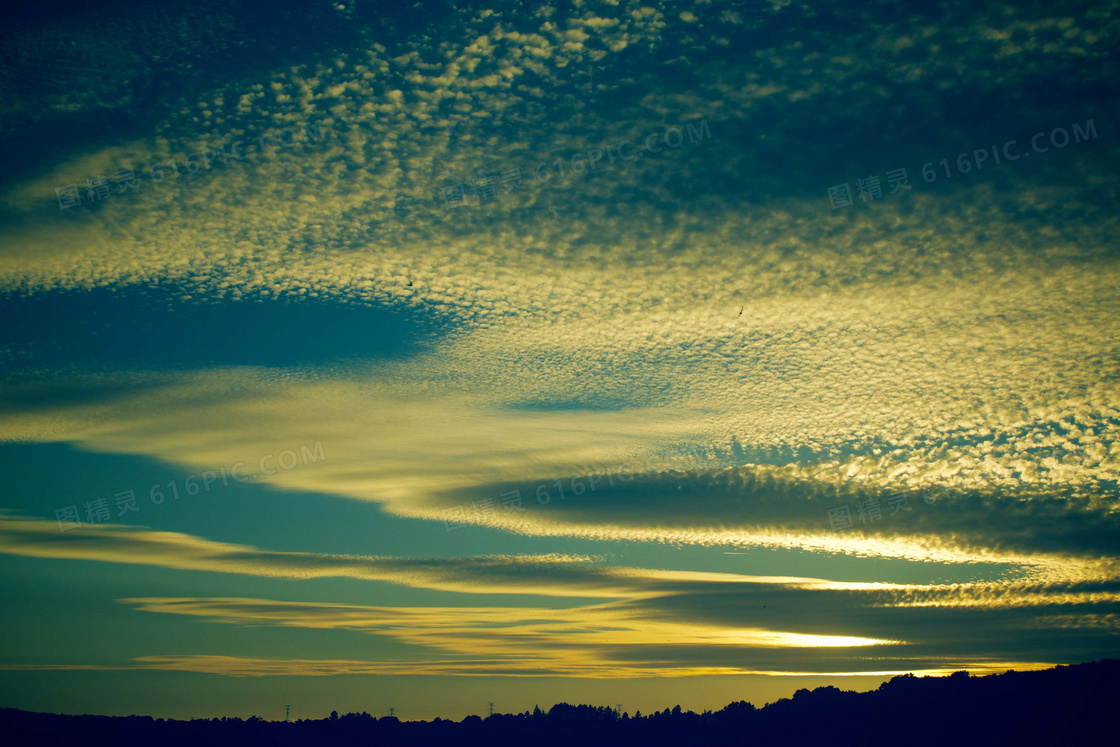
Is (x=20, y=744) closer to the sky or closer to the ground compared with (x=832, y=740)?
closer to the sky

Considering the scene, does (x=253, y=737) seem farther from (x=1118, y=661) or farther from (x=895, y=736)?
(x=1118, y=661)

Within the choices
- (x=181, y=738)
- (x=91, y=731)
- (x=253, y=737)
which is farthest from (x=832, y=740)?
(x=91, y=731)

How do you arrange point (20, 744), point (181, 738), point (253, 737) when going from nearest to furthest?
point (20, 744) → point (181, 738) → point (253, 737)

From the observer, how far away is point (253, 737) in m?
198

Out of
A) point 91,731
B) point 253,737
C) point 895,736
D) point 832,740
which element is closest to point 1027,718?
point 895,736

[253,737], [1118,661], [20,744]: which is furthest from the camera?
[253,737]

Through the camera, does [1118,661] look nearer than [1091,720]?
No

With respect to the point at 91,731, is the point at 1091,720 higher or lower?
lower

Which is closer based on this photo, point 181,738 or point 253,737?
point 181,738

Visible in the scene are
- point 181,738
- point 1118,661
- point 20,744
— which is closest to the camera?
point 20,744

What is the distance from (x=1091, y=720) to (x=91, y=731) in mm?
209285

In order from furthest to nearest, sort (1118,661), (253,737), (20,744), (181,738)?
1. (253,737)
2. (181,738)
3. (1118,661)
4. (20,744)

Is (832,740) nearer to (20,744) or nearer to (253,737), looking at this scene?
(253,737)

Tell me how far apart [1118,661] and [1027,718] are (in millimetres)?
23045
